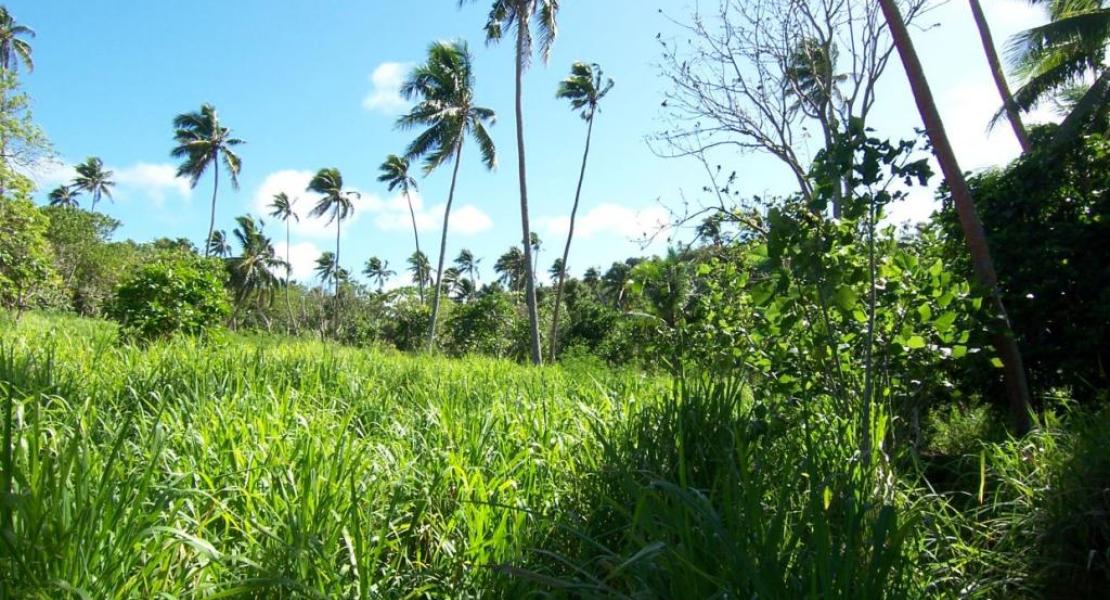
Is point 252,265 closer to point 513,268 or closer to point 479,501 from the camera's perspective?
point 513,268

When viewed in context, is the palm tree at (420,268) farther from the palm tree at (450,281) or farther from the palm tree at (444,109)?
the palm tree at (444,109)

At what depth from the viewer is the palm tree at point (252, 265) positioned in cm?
3966

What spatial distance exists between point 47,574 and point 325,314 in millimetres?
54234

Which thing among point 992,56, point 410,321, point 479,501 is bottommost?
point 479,501

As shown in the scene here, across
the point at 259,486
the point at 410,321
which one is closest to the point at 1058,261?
the point at 259,486

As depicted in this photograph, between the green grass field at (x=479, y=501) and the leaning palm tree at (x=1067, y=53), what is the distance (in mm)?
11653

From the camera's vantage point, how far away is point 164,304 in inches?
324

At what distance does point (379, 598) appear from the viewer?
1.93 metres

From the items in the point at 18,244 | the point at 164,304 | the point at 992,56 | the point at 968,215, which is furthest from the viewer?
the point at 992,56

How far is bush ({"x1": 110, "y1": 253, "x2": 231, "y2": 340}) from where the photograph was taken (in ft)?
26.4

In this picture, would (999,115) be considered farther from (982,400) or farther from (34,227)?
(34,227)

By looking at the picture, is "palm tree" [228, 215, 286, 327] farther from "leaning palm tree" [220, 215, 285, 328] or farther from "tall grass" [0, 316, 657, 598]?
"tall grass" [0, 316, 657, 598]

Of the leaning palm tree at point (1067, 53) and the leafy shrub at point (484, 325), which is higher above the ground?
the leaning palm tree at point (1067, 53)

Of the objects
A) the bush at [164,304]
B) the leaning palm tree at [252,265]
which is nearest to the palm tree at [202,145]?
the leaning palm tree at [252,265]
